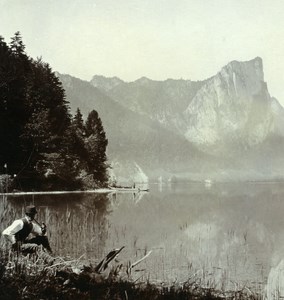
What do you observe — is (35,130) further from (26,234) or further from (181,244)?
(26,234)

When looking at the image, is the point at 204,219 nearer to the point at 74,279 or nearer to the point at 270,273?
the point at 270,273

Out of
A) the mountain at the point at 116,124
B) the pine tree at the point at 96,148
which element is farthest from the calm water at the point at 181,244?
the mountain at the point at 116,124

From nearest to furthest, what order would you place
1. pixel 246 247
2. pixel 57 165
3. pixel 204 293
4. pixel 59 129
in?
pixel 204 293
pixel 246 247
pixel 57 165
pixel 59 129

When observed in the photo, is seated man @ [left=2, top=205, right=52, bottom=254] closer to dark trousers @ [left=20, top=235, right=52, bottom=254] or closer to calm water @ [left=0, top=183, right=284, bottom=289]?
dark trousers @ [left=20, top=235, right=52, bottom=254]

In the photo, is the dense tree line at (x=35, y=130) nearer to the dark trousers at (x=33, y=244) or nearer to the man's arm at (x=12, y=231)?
the dark trousers at (x=33, y=244)

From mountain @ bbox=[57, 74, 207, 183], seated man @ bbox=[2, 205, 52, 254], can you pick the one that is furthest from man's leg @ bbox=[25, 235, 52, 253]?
mountain @ bbox=[57, 74, 207, 183]

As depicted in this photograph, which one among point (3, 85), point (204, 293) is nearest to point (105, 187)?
point (3, 85)
